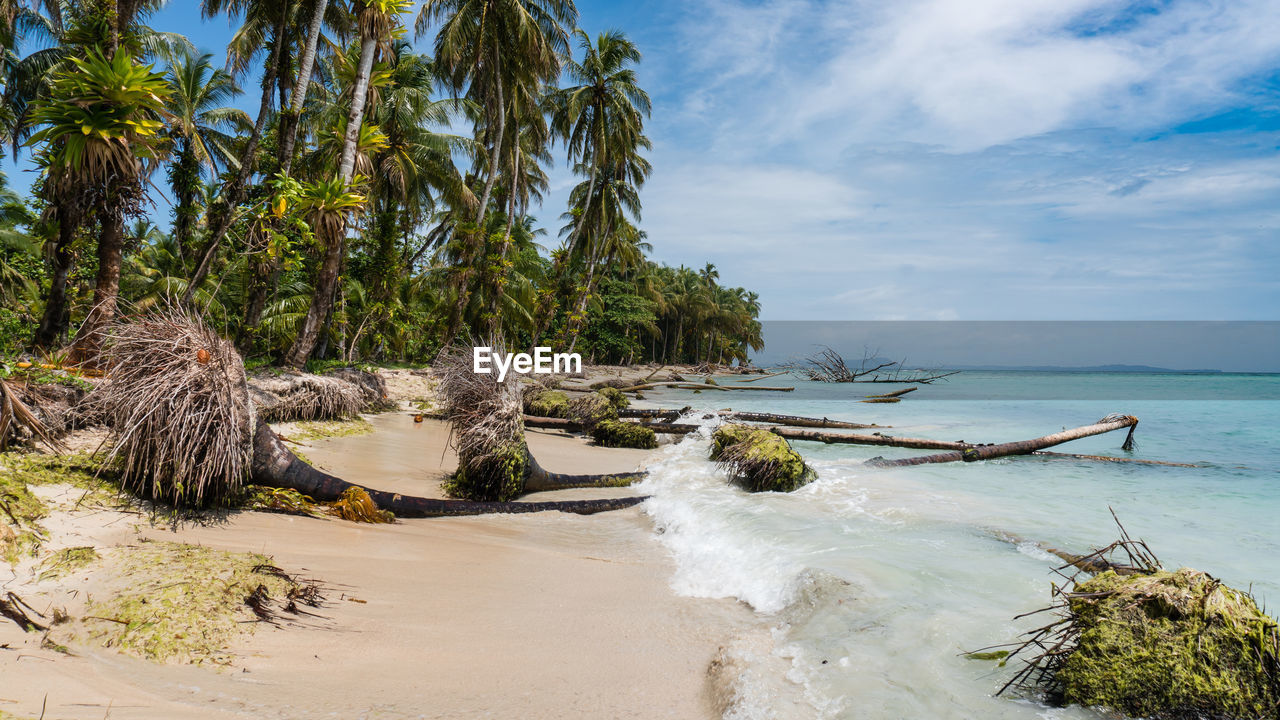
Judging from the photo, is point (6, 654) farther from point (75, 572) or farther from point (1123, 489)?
point (1123, 489)

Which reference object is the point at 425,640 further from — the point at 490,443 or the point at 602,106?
the point at 602,106

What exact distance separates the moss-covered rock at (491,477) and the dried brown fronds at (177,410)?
2.58m

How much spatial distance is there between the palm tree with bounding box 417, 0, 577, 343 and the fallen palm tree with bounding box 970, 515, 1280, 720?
62.7ft

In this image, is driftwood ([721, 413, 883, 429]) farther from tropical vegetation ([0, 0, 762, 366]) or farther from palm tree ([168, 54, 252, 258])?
palm tree ([168, 54, 252, 258])

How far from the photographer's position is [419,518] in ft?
18.2

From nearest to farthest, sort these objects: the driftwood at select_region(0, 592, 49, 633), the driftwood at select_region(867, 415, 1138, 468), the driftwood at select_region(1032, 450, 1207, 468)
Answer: the driftwood at select_region(0, 592, 49, 633)
the driftwood at select_region(867, 415, 1138, 468)
the driftwood at select_region(1032, 450, 1207, 468)

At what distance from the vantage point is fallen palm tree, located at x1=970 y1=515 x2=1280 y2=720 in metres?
2.56

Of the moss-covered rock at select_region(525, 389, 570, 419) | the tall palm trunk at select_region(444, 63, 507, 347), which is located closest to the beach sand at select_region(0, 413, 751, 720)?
the moss-covered rock at select_region(525, 389, 570, 419)

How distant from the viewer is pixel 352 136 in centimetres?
1158

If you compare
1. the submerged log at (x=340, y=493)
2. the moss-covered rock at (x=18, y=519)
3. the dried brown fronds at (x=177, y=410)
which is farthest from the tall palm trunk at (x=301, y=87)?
the moss-covered rock at (x=18, y=519)

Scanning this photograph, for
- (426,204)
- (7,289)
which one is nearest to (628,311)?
(426,204)

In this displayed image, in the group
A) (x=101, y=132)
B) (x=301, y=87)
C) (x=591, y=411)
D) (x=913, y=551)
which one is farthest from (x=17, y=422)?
(x=301, y=87)

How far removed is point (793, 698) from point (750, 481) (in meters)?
5.18

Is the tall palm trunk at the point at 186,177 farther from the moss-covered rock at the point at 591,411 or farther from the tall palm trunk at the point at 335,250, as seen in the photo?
the moss-covered rock at the point at 591,411
